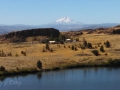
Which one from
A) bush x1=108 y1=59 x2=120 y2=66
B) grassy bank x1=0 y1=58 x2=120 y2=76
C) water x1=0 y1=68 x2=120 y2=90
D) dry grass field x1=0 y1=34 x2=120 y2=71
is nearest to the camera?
water x1=0 y1=68 x2=120 y2=90

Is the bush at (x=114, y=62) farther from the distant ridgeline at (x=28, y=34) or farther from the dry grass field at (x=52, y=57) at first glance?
the distant ridgeline at (x=28, y=34)

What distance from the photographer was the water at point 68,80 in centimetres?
4594

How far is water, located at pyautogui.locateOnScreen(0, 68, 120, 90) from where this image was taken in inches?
1809

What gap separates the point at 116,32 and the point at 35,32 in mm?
28130

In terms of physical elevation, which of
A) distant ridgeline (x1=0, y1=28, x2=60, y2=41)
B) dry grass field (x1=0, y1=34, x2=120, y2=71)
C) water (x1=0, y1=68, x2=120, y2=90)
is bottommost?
water (x1=0, y1=68, x2=120, y2=90)

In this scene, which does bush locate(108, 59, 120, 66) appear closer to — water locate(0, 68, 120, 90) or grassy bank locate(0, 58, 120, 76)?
grassy bank locate(0, 58, 120, 76)

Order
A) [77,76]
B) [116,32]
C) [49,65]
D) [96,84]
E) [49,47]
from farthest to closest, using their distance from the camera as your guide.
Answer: [116,32], [49,47], [49,65], [77,76], [96,84]

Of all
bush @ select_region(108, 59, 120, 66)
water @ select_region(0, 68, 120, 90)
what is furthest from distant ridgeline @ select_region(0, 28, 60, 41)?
water @ select_region(0, 68, 120, 90)

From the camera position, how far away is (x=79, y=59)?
219ft

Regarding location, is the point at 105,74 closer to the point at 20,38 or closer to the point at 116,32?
the point at 20,38

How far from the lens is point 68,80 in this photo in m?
51.9

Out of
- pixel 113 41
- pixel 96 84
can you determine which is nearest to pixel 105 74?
pixel 96 84

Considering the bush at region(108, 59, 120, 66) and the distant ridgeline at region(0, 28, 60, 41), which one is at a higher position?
the distant ridgeline at region(0, 28, 60, 41)

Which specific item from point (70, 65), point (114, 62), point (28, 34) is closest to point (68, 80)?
point (70, 65)
